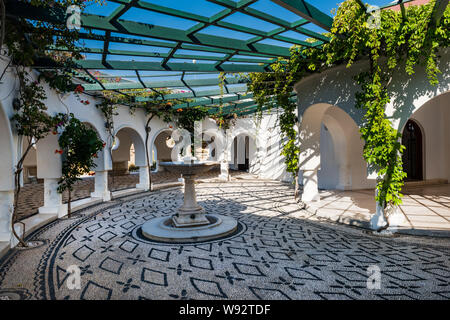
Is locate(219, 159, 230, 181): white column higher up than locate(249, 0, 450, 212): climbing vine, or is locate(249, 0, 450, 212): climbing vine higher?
locate(249, 0, 450, 212): climbing vine

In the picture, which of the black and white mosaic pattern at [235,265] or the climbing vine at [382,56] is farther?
the climbing vine at [382,56]

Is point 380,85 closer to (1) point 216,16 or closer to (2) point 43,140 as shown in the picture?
(1) point 216,16

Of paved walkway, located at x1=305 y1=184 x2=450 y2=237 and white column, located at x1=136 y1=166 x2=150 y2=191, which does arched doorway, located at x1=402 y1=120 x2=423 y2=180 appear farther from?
white column, located at x1=136 y1=166 x2=150 y2=191

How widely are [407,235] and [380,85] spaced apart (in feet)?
8.90

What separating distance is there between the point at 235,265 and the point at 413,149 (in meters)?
10.0

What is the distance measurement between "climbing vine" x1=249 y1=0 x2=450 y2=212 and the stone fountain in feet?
9.54

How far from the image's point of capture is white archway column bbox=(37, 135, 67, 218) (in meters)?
5.93

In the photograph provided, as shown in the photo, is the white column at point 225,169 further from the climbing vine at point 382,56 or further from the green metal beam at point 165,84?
the climbing vine at point 382,56

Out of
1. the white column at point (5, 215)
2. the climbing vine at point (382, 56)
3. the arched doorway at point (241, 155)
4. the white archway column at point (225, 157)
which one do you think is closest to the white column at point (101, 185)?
the white column at point (5, 215)

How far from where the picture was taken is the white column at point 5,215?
4.09m

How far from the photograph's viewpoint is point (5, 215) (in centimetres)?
412

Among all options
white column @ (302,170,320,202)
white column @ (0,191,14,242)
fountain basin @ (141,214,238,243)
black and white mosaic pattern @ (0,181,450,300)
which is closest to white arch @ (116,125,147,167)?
black and white mosaic pattern @ (0,181,450,300)

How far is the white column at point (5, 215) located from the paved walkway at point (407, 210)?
5.69 meters
